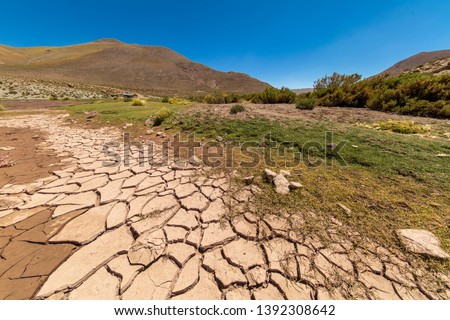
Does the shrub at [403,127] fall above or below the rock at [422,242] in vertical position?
above

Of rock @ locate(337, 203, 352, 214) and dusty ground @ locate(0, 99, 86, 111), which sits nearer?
rock @ locate(337, 203, 352, 214)

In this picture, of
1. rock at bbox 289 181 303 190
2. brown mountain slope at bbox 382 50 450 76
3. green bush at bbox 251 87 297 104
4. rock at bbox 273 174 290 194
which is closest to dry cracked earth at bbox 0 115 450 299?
rock at bbox 273 174 290 194

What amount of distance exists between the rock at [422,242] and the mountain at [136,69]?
5104 cm

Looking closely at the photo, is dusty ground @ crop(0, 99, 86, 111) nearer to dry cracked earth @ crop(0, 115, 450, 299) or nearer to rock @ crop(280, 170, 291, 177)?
dry cracked earth @ crop(0, 115, 450, 299)

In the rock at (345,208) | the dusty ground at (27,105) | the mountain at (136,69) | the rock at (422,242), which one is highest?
the mountain at (136,69)

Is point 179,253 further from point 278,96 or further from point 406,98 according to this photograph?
point 278,96

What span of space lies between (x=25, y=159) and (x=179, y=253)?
4.51 m

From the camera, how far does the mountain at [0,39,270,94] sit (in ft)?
170

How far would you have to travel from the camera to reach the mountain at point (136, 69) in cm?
5188

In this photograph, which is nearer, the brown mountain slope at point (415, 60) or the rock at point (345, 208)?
the rock at point (345, 208)

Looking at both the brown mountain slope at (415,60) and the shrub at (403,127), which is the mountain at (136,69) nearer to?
the brown mountain slope at (415,60)

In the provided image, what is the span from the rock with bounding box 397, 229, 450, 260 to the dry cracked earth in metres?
0.19

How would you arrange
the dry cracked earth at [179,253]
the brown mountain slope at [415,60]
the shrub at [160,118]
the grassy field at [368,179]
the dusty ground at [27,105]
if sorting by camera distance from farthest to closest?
the brown mountain slope at [415,60] → the dusty ground at [27,105] → the shrub at [160,118] → the grassy field at [368,179] → the dry cracked earth at [179,253]

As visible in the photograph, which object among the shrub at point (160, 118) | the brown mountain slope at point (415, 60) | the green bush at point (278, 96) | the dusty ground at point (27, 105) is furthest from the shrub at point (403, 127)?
the brown mountain slope at point (415, 60)
